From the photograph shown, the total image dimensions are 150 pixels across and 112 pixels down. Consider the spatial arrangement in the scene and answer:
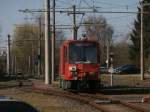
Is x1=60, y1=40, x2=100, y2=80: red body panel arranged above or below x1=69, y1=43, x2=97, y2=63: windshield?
below

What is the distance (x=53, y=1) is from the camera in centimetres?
5831

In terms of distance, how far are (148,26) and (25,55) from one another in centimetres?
4628

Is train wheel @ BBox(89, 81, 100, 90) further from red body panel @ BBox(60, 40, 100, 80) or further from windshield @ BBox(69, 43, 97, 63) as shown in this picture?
windshield @ BBox(69, 43, 97, 63)

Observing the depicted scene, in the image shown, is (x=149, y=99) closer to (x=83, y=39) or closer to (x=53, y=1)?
(x=83, y=39)

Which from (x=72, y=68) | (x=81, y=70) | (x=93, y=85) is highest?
(x=72, y=68)

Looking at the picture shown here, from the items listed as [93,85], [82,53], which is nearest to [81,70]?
[82,53]

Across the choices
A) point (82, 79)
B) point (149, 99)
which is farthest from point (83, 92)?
point (149, 99)

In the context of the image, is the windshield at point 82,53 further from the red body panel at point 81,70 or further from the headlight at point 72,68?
the headlight at point 72,68

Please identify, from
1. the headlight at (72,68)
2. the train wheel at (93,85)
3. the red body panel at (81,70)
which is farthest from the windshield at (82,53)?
the train wheel at (93,85)

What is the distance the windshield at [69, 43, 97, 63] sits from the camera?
3591 cm

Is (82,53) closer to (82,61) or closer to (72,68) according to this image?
(82,61)

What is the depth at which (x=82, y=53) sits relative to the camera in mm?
36031

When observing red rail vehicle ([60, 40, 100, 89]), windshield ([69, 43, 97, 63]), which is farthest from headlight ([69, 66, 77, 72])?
windshield ([69, 43, 97, 63])

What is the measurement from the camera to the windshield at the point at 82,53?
3591 cm
